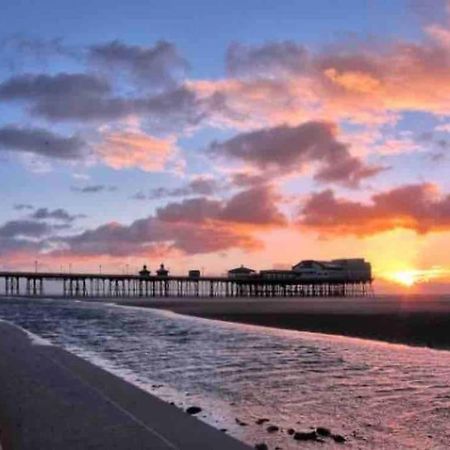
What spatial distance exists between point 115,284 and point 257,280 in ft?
122

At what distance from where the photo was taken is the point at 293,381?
21.1m

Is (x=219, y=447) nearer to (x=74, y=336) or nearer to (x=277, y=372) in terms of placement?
(x=277, y=372)

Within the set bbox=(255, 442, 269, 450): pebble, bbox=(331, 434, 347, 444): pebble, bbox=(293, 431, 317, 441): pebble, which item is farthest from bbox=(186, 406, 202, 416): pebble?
bbox=(331, 434, 347, 444): pebble

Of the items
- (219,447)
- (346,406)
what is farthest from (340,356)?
(219,447)

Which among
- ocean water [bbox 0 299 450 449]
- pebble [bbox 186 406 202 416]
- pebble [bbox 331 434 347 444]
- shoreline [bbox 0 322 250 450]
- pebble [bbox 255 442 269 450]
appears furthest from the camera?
pebble [bbox 186 406 202 416]

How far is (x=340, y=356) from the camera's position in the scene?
1092 inches

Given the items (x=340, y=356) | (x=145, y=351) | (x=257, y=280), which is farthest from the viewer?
(x=257, y=280)

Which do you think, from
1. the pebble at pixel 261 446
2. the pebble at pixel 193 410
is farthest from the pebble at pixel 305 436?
the pebble at pixel 193 410

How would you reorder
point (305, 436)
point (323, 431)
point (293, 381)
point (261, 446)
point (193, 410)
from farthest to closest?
point (293, 381), point (193, 410), point (323, 431), point (305, 436), point (261, 446)

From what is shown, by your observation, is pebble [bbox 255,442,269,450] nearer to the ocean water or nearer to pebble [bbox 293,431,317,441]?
the ocean water

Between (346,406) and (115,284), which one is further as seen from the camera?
(115,284)

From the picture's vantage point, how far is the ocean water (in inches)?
575

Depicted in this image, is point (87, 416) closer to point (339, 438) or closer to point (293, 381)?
point (339, 438)

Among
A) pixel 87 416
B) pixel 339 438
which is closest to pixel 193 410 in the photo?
pixel 87 416
